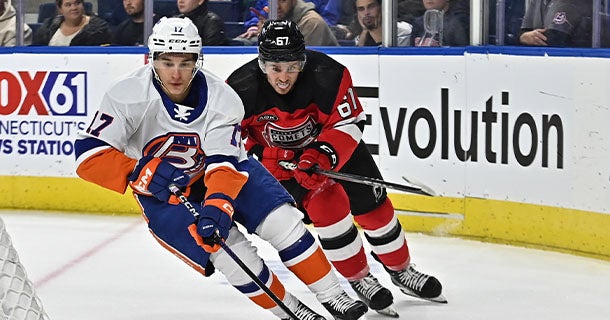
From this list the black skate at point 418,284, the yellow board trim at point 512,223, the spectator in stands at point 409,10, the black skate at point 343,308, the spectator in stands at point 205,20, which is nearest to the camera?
the black skate at point 343,308

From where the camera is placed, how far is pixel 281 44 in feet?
13.8

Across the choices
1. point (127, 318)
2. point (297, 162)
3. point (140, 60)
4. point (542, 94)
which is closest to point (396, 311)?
point (297, 162)

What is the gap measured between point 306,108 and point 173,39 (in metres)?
0.67

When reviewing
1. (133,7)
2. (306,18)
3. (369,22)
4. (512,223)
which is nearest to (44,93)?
(133,7)

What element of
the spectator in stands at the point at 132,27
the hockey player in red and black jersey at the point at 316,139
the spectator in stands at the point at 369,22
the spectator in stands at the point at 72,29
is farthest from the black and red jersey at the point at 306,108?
the spectator in stands at the point at 72,29

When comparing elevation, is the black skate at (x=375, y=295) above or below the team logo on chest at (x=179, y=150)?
below

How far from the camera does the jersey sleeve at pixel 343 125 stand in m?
4.38

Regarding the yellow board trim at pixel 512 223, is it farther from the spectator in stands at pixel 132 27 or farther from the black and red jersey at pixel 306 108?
the spectator in stands at pixel 132 27

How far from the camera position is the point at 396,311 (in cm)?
455

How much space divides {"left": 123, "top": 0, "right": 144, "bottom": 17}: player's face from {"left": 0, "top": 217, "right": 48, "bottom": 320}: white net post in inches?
158

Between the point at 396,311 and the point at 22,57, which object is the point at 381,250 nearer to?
the point at 396,311

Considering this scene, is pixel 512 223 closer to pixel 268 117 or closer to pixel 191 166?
pixel 268 117

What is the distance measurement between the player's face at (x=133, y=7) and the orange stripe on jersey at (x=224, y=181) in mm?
3081

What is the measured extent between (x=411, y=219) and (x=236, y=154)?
2438 mm
